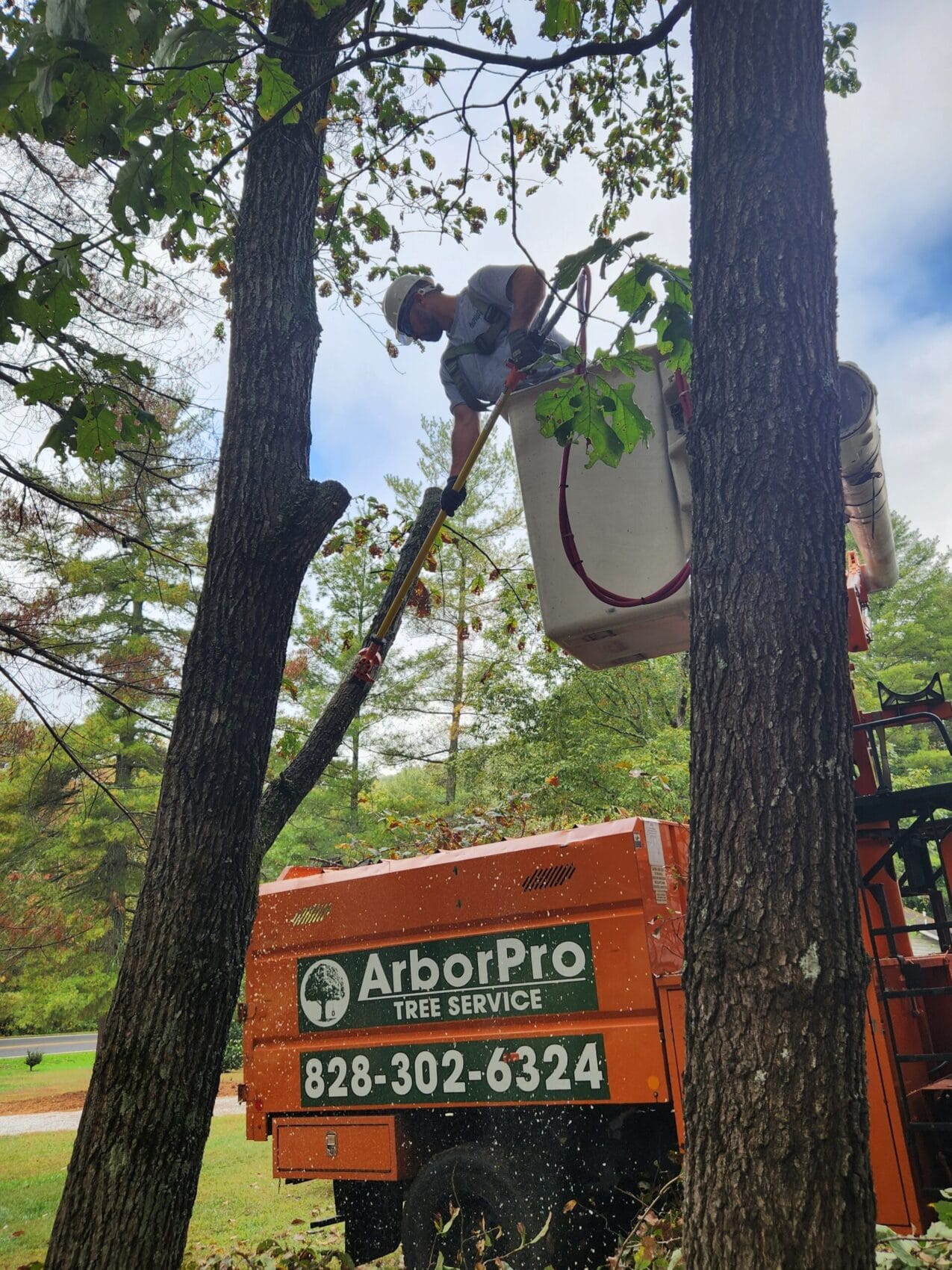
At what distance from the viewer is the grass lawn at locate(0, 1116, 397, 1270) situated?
6145mm

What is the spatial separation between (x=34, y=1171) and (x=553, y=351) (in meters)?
9.54

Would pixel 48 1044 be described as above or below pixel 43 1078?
above

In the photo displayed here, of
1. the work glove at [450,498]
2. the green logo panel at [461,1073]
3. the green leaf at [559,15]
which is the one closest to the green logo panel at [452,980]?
the green logo panel at [461,1073]

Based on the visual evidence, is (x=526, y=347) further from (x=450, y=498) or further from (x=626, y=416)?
(x=626, y=416)

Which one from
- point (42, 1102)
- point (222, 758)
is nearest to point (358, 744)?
point (42, 1102)

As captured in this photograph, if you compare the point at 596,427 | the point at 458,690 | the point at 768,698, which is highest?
the point at 458,690

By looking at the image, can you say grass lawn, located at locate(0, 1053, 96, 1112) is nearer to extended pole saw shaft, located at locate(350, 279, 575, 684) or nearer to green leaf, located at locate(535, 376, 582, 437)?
extended pole saw shaft, located at locate(350, 279, 575, 684)

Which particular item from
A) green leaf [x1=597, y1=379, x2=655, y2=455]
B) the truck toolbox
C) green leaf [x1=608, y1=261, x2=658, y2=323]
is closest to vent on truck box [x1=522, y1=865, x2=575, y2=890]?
the truck toolbox

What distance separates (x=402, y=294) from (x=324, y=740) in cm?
254

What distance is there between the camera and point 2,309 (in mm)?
2783

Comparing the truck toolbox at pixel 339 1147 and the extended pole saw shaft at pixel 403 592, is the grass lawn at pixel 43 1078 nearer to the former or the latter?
the truck toolbox at pixel 339 1147

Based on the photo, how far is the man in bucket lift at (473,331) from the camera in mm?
4086

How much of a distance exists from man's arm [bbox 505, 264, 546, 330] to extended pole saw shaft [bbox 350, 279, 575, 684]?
14 cm

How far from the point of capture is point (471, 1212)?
443 cm
